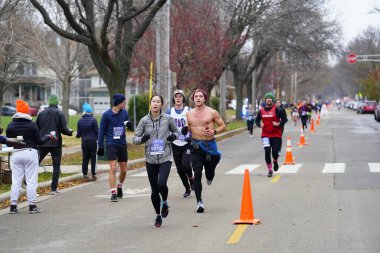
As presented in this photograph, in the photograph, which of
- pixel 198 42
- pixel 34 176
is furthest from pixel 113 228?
pixel 198 42

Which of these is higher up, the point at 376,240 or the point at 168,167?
the point at 168,167

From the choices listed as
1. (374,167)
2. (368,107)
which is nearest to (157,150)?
(374,167)

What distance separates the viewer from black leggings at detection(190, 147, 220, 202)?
38.0 feet

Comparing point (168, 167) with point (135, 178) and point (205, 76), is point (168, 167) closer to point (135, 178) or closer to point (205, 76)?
point (135, 178)

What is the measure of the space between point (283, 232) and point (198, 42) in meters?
26.0

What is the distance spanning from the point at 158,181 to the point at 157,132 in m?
0.72

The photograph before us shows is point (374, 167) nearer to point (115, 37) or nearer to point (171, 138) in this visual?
point (171, 138)

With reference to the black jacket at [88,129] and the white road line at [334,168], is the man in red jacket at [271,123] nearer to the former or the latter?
the white road line at [334,168]

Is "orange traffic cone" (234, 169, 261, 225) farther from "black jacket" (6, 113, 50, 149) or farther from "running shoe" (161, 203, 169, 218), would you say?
"black jacket" (6, 113, 50, 149)

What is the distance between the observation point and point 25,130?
1212 centimetres

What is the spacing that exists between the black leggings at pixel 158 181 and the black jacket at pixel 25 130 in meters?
2.41

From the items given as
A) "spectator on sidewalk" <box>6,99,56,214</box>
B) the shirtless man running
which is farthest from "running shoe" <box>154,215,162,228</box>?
"spectator on sidewalk" <box>6,99,56,214</box>

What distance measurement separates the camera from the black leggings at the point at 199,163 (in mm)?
11594

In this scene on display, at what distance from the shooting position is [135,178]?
18.2 metres
